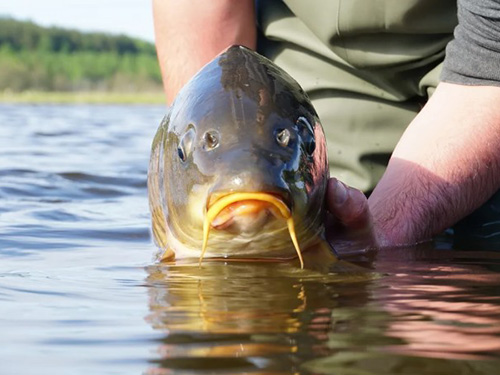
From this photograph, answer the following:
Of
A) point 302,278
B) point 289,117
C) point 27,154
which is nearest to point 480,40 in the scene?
point 289,117

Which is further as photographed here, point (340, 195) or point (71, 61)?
point (71, 61)

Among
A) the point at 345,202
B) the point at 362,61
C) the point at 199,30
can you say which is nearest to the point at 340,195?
the point at 345,202

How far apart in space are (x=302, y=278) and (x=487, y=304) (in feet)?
1.67

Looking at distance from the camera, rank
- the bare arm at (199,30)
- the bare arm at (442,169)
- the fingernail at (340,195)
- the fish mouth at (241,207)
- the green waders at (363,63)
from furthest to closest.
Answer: the bare arm at (199,30), the green waders at (363,63), the bare arm at (442,169), the fingernail at (340,195), the fish mouth at (241,207)

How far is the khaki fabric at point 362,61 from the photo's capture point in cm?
380

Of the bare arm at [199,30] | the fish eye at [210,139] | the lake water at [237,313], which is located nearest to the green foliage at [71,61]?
the bare arm at [199,30]

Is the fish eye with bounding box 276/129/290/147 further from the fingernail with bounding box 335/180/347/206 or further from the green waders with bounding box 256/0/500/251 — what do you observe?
the green waders with bounding box 256/0/500/251

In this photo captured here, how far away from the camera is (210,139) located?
2455mm

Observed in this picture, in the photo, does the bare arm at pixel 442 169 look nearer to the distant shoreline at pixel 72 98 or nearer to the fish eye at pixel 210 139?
the fish eye at pixel 210 139

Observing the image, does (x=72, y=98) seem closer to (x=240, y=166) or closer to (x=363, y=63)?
(x=363, y=63)

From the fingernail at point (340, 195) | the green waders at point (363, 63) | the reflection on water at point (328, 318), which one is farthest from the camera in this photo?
the green waders at point (363, 63)

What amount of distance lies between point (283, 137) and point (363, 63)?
162 centimetres

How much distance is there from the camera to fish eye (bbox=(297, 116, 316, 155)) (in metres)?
2.52

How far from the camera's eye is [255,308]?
2.02 meters
